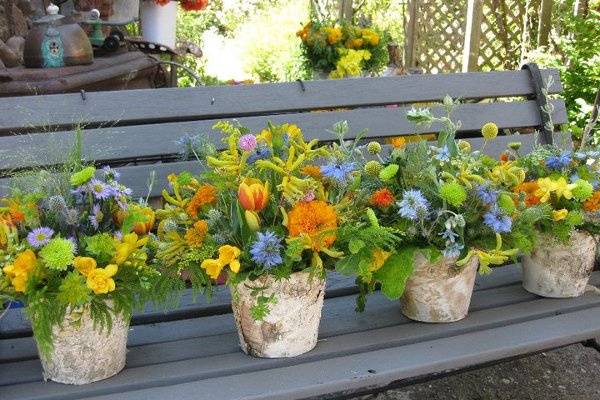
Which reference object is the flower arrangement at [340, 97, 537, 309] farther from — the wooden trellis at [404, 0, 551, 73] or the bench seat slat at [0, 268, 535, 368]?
the wooden trellis at [404, 0, 551, 73]

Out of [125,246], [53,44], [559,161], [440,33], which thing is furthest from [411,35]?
[125,246]

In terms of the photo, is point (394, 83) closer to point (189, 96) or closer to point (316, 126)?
point (316, 126)

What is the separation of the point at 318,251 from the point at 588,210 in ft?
2.20

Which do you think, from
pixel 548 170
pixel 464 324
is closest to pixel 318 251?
pixel 464 324

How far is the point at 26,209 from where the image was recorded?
A: 1277 mm

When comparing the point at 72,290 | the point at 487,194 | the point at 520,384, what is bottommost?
the point at 520,384

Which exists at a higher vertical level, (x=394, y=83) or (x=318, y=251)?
(x=394, y=83)

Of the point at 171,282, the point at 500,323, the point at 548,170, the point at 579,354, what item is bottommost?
the point at 579,354

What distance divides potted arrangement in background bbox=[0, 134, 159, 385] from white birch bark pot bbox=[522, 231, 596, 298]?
0.89m

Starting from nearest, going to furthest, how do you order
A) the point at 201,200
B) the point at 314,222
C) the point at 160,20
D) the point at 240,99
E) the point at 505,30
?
the point at 314,222
the point at 201,200
the point at 240,99
the point at 160,20
the point at 505,30

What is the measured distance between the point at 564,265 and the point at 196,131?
93 centimetres

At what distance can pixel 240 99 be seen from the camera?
1937mm

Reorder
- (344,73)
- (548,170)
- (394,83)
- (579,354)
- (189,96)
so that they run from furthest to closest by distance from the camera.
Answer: (344,73), (579,354), (394,83), (189,96), (548,170)

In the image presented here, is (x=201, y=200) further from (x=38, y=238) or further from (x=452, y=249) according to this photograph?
(x=452, y=249)
